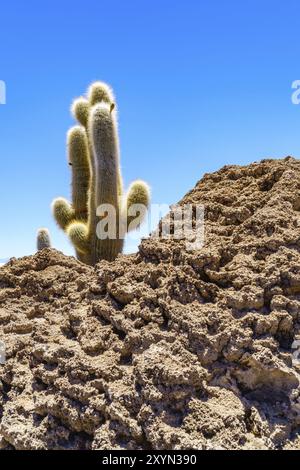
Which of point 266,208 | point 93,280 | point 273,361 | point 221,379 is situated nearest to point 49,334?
point 93,280

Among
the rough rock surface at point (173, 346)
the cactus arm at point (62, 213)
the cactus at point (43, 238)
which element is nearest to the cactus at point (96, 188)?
the cactus arm at point (62, 213)

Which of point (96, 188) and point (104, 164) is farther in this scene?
point (96, 188)

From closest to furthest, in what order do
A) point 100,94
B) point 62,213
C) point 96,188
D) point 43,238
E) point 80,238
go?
1. point 96,188
2. point 80,238
3. point 100,94
4. point 62,213
5. point 43,238

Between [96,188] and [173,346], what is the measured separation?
4688 millimetres

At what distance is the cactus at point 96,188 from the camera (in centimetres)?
688

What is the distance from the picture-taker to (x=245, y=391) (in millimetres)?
2418

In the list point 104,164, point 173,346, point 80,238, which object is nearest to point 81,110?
point 104,164

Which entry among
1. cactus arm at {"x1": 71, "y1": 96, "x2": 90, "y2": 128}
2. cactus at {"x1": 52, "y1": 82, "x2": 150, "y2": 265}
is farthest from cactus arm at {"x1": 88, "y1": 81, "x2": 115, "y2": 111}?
cactus arm at {"x1": 71, "y1": 96, "x2": 90, "y2": 128}

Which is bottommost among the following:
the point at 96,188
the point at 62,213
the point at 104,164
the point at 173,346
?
the point at 173,346

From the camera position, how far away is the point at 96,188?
6.96 m

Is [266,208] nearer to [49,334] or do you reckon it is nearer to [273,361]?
[273,361]

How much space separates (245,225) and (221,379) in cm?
101

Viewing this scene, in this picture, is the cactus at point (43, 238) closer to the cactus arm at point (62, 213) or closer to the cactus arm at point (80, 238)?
the cactus arm at point (62, 213)

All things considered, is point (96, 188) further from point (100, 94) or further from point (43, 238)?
point (43, 238)
